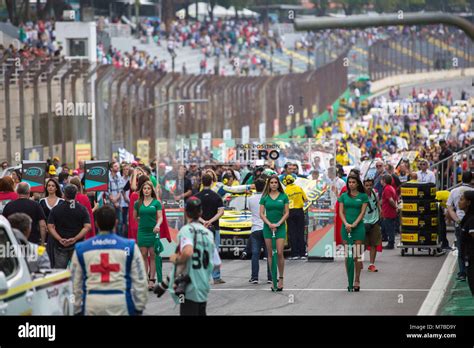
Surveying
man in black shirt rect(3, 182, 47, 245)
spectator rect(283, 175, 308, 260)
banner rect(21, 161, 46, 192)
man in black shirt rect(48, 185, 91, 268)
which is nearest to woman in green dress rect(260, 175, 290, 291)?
man in black shirt rect(48, 185, 91, 268)

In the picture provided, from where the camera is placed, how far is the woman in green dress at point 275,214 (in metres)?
16.8

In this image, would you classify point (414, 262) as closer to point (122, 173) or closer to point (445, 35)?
point (122, 173)

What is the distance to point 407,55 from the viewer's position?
8819 centimetres

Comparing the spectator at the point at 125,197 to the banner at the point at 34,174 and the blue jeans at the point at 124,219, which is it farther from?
the banner at the point at 34,174

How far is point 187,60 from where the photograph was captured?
74.6 m

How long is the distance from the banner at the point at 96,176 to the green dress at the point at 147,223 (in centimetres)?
541

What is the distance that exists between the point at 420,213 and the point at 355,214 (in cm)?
516

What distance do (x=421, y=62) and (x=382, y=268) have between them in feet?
226

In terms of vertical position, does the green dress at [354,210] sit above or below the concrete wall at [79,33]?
below

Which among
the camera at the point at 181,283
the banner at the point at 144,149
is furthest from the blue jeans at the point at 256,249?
the banner at the point at 144,149

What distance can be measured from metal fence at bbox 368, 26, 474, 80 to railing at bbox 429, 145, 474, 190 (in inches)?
2268
